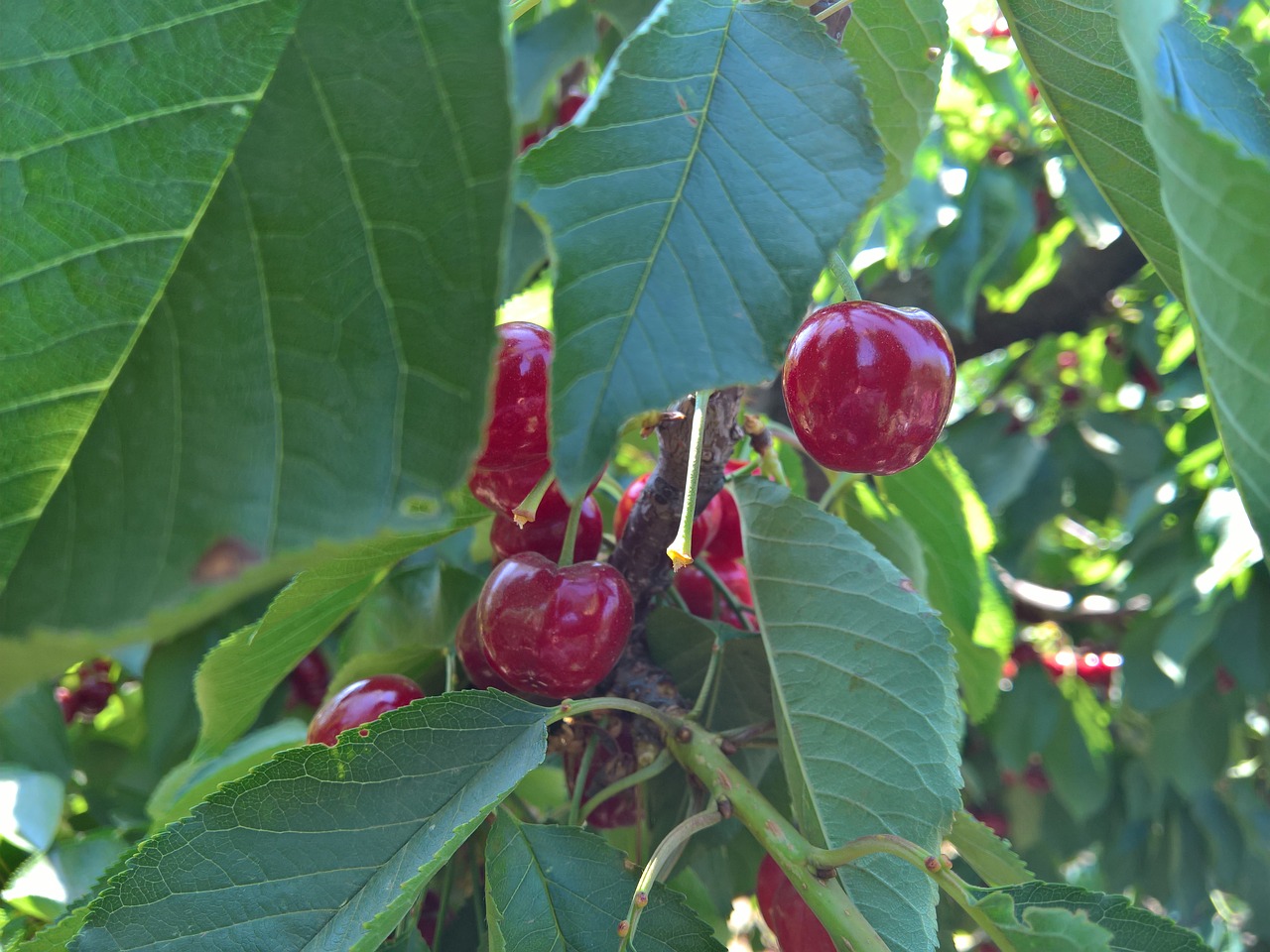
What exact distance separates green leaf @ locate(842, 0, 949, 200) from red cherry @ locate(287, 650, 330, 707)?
1246 millimetres

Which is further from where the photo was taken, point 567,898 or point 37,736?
point 37,736

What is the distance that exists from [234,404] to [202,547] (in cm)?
5

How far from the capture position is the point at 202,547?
0.30 metres

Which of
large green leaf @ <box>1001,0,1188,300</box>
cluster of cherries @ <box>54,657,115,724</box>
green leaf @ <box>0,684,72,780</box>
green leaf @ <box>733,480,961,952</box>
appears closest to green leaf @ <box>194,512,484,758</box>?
green leaf @ <box>733,480,961,952</box>

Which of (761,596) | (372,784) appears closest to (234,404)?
(372,784)

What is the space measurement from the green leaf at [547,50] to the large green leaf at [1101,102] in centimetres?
103

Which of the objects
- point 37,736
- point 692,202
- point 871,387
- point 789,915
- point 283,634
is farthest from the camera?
point 37,736

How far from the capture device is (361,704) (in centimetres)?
69

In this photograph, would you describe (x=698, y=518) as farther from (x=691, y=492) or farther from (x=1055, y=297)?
(x=1055, y=297)

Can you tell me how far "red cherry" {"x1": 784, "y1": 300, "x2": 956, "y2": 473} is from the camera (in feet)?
1.83

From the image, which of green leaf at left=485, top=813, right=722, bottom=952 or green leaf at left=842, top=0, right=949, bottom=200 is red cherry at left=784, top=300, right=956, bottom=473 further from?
green leaf at left=485, top=813, right=722, bottom=952

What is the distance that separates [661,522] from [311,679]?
110 cm

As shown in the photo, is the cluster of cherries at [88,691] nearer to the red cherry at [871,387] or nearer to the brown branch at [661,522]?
the brown branch at [661,522]

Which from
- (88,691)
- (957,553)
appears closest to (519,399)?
(957,553)
